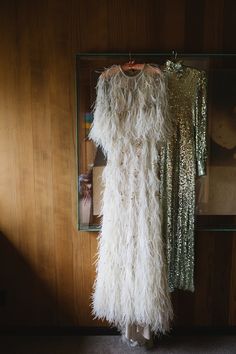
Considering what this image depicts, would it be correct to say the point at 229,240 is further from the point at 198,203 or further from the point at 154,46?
the point at 154,46

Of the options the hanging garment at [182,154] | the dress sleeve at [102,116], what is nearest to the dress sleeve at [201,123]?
the hanging garment at [182,154]

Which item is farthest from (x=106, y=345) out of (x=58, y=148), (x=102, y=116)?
(x=102, y=116)

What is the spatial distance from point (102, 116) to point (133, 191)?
48 cm

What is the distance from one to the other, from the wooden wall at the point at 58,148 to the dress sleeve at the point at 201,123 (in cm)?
28

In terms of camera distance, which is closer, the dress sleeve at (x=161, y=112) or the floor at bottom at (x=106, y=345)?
the dress sleeve at (x=161, y=112)

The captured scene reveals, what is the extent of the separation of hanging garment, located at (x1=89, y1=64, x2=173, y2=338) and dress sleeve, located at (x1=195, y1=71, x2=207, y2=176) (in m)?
0.22

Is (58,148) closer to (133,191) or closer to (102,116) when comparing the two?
(102,116)

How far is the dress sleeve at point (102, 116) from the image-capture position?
5.91 ft

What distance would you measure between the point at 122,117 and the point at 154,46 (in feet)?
1.82

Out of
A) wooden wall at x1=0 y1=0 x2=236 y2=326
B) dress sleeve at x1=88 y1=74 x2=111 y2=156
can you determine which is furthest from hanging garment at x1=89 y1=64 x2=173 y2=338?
wooden wall at x1=0 y1=0 x2=236 y2=326

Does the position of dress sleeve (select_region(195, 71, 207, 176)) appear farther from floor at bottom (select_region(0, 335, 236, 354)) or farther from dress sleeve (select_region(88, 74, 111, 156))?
floor at bottom (select_region(0, 335, 236, 354))

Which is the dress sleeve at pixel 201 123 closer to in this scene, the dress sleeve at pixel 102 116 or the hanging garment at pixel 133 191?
the hanging garment at pixel 133 191

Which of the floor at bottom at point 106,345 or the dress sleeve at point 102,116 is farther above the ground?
the dress sleeve at point 102,116

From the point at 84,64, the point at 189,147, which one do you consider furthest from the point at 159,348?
the point at 84,64
